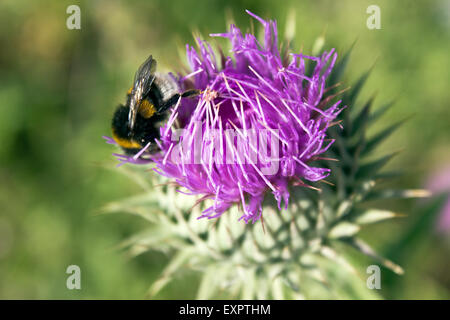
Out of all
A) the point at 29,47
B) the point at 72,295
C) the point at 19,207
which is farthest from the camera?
the point at 29,47

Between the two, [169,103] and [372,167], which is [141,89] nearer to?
[169,103]

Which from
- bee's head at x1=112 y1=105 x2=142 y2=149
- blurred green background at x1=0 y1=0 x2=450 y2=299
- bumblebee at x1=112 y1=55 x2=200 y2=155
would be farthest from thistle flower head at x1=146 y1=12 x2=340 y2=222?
blurred green background at x1=0 y1=0 x2=450 y2=299

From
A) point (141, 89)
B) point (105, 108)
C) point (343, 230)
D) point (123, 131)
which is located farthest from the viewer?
point (105, 108)

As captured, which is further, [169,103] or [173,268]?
[173,268]

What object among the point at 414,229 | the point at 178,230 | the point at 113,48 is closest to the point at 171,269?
the point at 178,230

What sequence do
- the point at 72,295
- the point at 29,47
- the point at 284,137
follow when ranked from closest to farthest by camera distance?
the point at 284,137 < the point at 72,295 < the point at 29,47

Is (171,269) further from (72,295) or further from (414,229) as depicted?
(72,295)

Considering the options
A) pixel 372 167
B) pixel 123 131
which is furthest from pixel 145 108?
pixel 372 167
